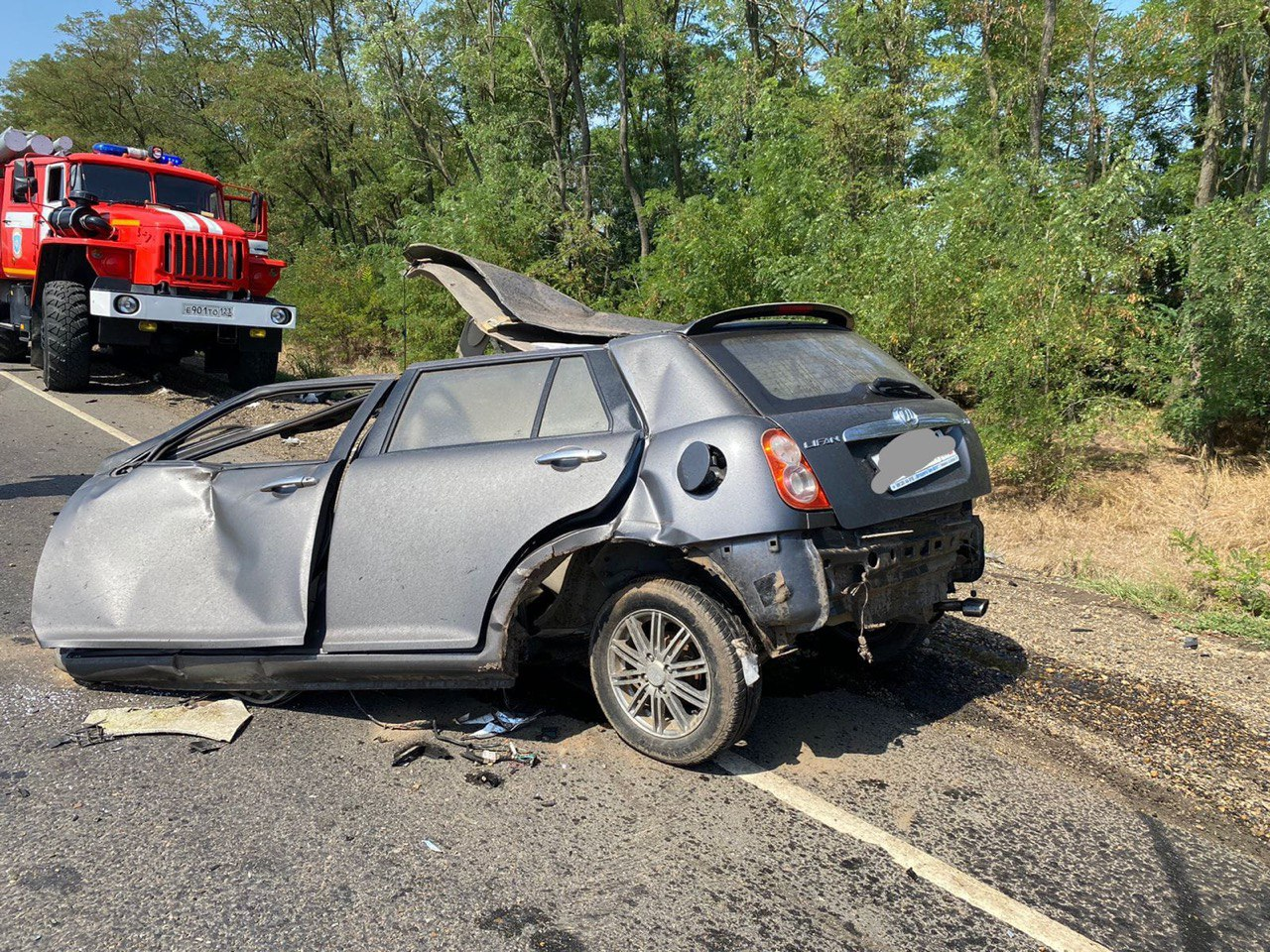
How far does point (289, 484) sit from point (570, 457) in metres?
1.32

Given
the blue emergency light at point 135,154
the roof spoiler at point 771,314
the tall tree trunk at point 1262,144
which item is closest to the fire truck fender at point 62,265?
the blue emergency light at point 135,154

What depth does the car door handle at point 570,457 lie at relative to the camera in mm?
3434

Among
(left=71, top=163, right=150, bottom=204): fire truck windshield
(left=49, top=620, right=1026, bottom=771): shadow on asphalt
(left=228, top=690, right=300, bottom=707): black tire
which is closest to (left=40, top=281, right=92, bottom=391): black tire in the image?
(left=71, top=163, right=150, bottom=204): fire truck windshield

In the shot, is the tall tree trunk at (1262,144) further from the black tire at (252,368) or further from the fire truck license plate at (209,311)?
the fire truck license plate at (209,311)

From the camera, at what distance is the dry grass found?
6555 mm

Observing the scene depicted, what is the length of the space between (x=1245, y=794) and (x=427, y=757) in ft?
10.0

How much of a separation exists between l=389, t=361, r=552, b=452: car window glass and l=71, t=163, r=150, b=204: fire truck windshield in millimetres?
11340

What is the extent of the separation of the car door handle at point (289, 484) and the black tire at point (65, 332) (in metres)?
10.4

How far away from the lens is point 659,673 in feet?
11.2

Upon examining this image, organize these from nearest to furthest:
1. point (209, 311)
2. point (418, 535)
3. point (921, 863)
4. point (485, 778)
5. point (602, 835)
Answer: point (921, 863) → point (602, 835) → point (485, 778) → point (418, 535) → point (209, 311)

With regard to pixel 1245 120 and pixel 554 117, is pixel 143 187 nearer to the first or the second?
pixel 554 117

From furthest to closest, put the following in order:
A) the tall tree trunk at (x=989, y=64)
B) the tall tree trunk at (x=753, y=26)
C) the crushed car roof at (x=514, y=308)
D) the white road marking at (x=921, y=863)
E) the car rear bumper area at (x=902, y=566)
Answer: the tall tree trunk at (x=753, y=26)
the tall tree trunk at (x=989, y=64)
the crushed car roof at (x=514, y=308)
the car rear bumper area at (x=902, y=566)
the white road marking at (x=921, y=863)

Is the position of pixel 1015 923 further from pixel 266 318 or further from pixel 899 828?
pixel 266 318

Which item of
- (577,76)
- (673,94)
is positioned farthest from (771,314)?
(673,94)
